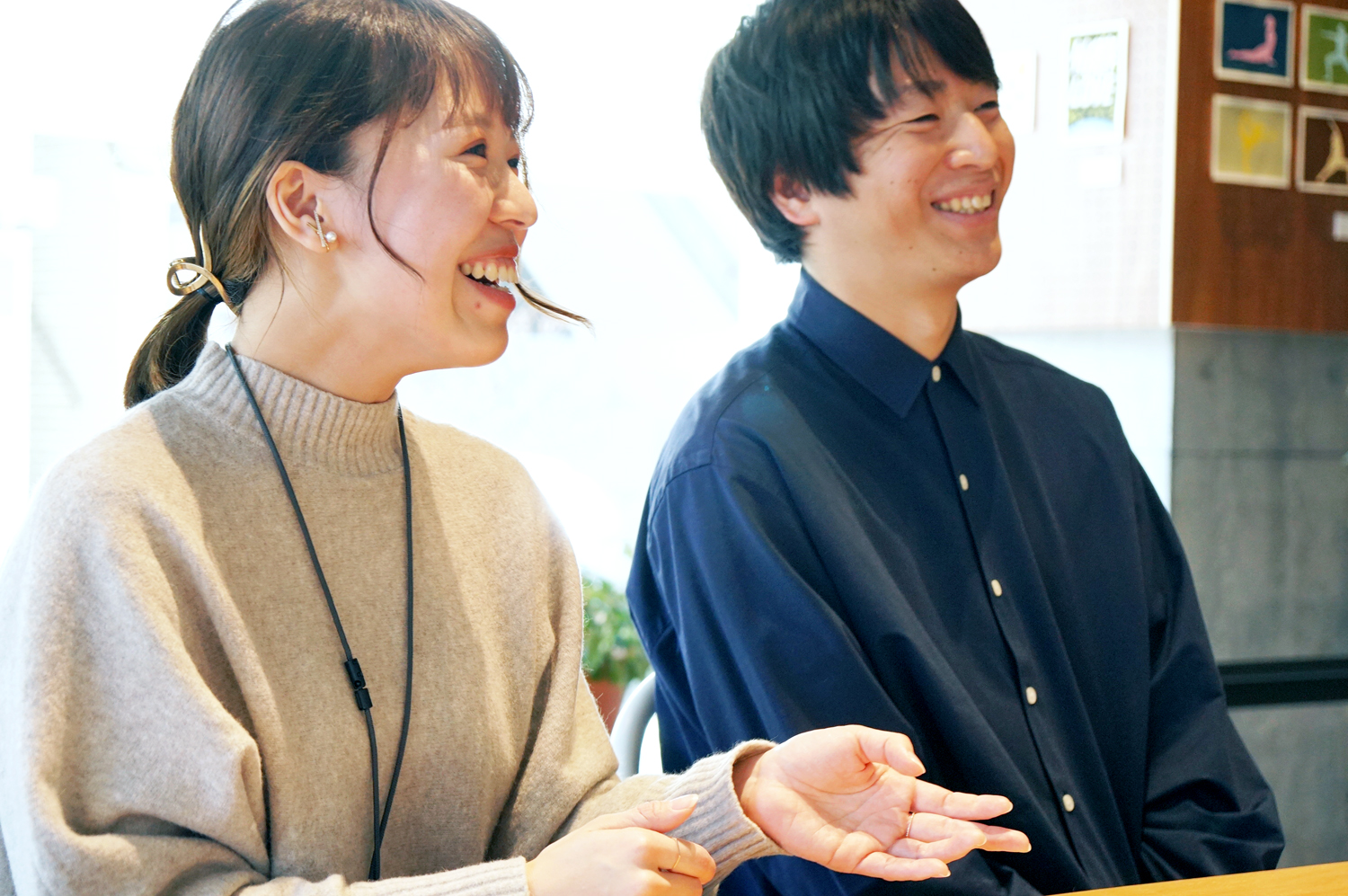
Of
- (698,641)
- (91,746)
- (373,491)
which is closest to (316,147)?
(373,491)

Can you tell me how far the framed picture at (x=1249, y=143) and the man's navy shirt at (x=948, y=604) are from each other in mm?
Answer: 1381

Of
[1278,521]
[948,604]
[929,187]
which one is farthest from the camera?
[1278,521]

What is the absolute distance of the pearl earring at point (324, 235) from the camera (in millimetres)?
1108

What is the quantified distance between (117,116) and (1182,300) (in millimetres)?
2394

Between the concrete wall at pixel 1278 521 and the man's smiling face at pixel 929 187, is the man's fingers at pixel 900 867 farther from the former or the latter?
the concrete wall at pixel 1278 521

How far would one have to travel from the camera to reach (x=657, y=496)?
1461mm

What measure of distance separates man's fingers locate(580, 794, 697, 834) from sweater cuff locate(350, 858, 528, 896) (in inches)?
2.7

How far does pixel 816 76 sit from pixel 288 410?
0.85m

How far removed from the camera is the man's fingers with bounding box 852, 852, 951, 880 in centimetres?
96

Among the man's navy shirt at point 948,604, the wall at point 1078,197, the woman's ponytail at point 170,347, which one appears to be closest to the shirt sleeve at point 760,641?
the man's navy shirt at point 948,604

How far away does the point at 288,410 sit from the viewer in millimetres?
1131

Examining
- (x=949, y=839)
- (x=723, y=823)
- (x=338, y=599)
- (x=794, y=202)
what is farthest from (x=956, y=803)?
(x=794, y=202)

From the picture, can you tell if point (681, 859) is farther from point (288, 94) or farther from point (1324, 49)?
point (1324, 49)

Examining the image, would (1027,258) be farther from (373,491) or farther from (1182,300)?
(373,491)
